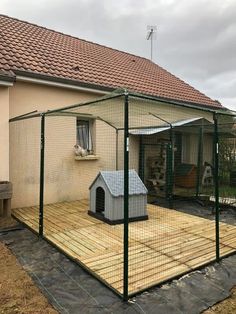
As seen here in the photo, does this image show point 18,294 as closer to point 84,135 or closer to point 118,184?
point 118,184

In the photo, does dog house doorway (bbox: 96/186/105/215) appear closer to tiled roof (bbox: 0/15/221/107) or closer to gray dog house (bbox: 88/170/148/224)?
gray dog house (bbox: 88/170/148/224)

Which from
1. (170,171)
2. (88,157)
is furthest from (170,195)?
(88,157)

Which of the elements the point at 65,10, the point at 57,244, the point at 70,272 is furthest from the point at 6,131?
the point at 65,10

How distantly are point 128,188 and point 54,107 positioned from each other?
15.3 feet

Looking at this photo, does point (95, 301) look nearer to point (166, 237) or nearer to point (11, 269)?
point (11, 269)

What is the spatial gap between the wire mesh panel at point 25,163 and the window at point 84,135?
1.34 metres

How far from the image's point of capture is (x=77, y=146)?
7.54 m

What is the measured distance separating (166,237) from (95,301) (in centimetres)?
217

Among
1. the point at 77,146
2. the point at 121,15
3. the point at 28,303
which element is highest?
the point at 121,15

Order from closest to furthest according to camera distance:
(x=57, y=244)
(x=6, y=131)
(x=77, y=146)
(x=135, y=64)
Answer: (x=57, y=244)
(x=6, y=131)
(x=77, y=146)
(x=135, y=64)

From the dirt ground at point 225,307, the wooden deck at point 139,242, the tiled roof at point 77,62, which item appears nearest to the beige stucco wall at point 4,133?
the tiled roof at point 77,62

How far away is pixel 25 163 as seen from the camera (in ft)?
21.8

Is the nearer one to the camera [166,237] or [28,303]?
[28,303]

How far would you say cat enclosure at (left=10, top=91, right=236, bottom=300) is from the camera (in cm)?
369
